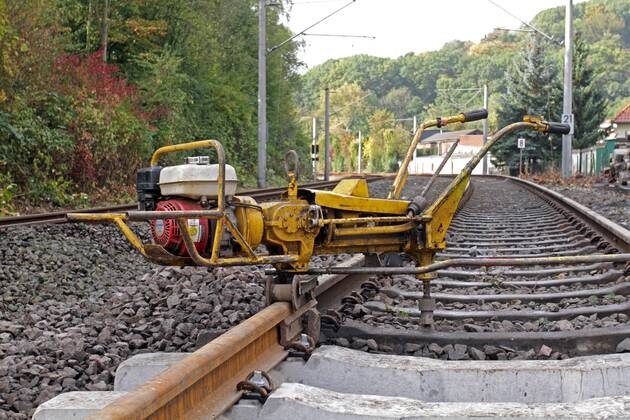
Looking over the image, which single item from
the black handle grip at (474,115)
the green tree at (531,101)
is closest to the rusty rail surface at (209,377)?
the black handle grip at (474,115)

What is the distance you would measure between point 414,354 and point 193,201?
1254mm

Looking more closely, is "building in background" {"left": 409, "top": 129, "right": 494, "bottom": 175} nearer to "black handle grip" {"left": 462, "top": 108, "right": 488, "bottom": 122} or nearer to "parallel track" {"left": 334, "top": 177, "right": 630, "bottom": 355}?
"parallel track" {"left": 334, "top": 177, "right": 630, "bottom": 355}

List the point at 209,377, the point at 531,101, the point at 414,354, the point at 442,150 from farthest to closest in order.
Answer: the point at 442,150
the point at 531,101
the point at 414,354
the point at 209,377

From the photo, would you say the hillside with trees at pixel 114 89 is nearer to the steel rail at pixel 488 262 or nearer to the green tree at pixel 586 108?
the steel rail at pixel 488 262

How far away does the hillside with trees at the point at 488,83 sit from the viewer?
44594 millimetres

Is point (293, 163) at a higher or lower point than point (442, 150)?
lower

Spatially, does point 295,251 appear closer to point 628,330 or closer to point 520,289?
point 628,330

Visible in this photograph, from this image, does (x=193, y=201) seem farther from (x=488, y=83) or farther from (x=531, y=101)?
(x=488, y=83)

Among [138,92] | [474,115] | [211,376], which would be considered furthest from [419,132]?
[138,92]

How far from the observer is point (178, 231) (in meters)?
3.46

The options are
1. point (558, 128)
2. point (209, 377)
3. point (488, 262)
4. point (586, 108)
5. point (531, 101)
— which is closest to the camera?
point (209, 377)

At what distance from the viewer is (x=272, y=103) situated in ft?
125

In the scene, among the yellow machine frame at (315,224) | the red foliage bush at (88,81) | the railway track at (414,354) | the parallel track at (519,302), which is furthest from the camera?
the red foliage bush at (88,81)

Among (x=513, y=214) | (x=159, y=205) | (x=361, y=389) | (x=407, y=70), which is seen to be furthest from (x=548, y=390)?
(x=407, y=70)
